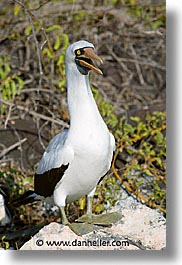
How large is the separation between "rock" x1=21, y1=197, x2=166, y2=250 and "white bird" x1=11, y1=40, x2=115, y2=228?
0.55 ft

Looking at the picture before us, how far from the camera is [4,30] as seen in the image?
4.15 meters

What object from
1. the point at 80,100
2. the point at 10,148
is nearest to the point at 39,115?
the point at 10,148

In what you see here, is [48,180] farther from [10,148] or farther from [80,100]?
[10,148]

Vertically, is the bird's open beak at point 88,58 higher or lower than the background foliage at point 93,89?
higher

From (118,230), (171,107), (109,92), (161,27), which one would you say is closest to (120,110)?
(109,92)

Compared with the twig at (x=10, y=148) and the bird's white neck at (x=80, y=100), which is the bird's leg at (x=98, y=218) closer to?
the bird's white neck at (x=80, y=100)

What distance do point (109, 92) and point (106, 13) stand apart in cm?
44

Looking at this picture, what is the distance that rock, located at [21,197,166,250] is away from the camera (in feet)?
8.66

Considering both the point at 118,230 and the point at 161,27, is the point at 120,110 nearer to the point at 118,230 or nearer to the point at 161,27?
the point at 161,27

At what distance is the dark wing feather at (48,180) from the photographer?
2.54m

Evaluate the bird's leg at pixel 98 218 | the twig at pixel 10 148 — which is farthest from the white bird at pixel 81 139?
the twig at pixel 10 148

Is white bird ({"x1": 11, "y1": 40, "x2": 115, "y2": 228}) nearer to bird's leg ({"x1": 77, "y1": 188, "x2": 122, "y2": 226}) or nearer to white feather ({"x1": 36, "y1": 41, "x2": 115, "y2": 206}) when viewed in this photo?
white feather ({"x1": 36, "y1": 41, "x2": 115, "y2": 206})

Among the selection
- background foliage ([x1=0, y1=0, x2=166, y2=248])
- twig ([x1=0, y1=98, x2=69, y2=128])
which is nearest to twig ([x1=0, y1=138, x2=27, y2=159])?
background foliage ([x1=0, y1=0, x2=166, y2=248])

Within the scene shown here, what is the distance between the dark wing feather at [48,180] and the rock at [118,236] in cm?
12
